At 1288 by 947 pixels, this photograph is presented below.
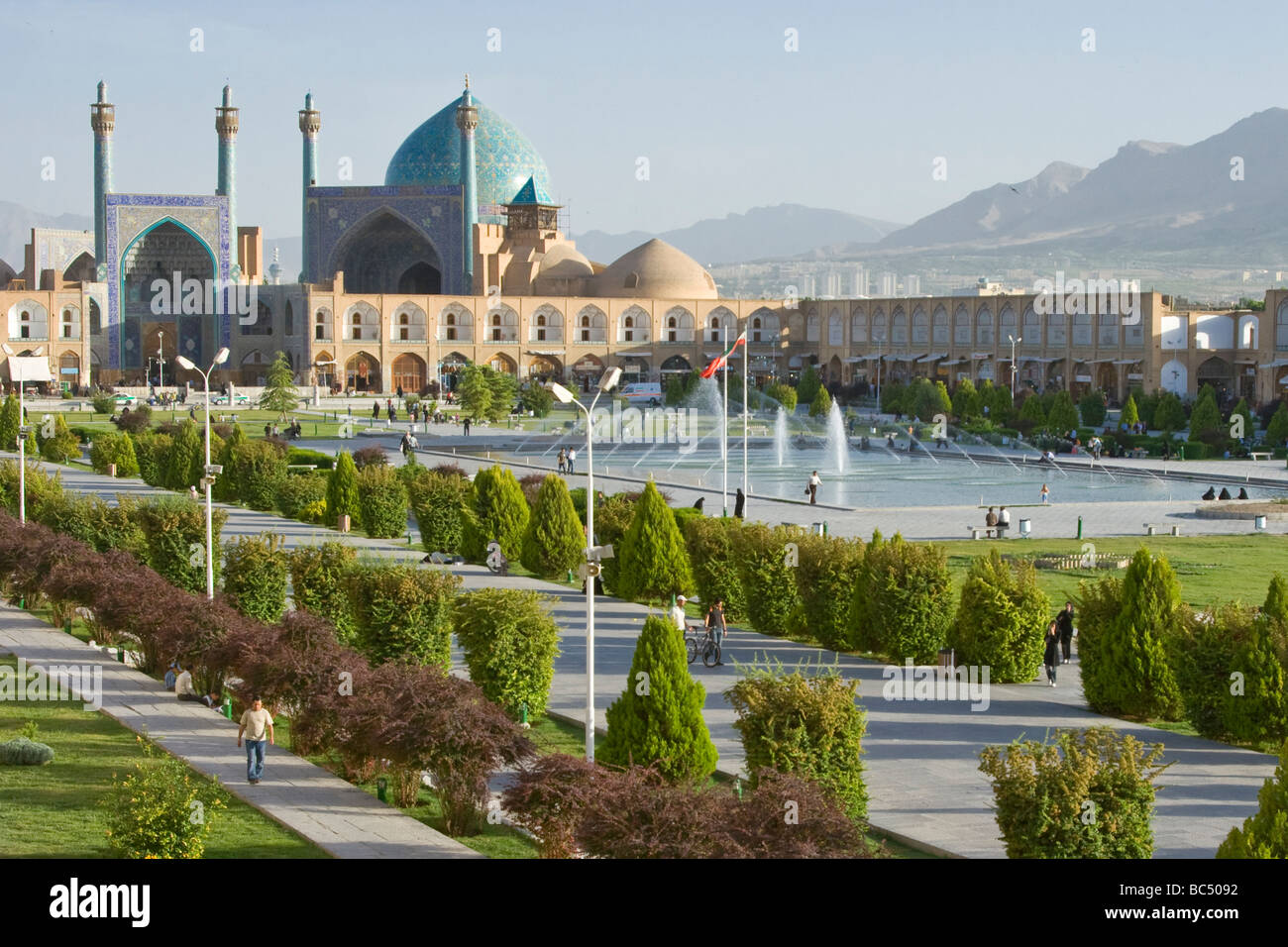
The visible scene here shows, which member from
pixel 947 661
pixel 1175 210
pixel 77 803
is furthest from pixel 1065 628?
pixel 1175 210

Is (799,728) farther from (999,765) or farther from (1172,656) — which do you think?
(1172,656)

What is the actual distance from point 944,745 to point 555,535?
850 centimetres

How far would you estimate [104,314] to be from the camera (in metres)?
58.9

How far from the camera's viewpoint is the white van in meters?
57.1

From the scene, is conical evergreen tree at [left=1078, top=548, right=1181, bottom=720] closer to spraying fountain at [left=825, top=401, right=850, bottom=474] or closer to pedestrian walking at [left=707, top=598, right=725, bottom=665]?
pedestrian walking at [left=707, top=598, right=725, bottom=665]

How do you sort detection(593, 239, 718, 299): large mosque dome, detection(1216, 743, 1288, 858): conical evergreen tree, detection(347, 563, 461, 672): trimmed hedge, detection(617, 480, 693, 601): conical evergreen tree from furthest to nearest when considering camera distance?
detection(593, 239, 718, 299): large mosque dome < detection(617, 480, 693, 601): conical evergreen tree < detection(347, 563, 461, 672): trimmed hedge < detection(1216, 743, 1288, 858): conical evergreen tree

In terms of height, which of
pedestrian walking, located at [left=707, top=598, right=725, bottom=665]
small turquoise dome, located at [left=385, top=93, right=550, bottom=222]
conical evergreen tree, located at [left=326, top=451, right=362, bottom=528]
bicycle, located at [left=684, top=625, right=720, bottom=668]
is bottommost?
bicycle, located at [left=684, top=625, right=720, bottom=668]

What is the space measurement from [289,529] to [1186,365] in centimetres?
3437

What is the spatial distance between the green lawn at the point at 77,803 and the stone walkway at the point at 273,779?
0.16 metres

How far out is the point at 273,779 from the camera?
34.9 feet

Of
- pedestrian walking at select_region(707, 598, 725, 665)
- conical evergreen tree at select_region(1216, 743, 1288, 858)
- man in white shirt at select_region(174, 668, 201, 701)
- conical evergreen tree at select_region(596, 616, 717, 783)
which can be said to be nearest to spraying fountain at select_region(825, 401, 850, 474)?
pedestrian walking at select_region(707, 598, 725, 665)

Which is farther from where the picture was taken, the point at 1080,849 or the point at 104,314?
the point at 104,314

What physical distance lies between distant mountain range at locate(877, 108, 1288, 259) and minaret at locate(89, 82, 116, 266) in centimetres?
11613

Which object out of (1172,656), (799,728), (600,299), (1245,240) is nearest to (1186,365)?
(600,299)
